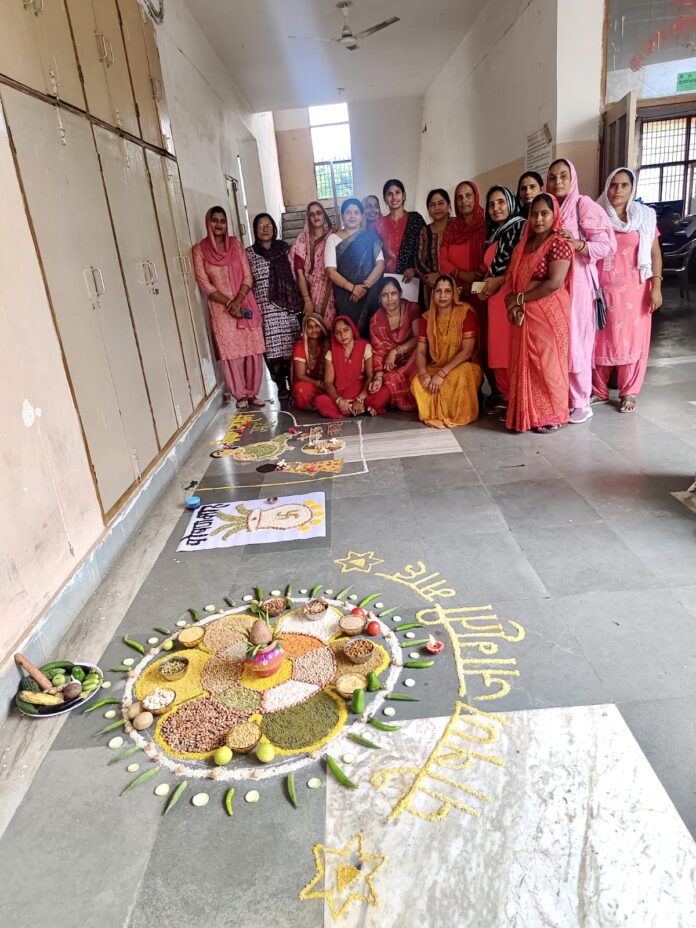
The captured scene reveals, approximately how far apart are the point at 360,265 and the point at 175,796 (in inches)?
168

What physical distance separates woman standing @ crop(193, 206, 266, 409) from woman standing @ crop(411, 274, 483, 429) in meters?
1.64

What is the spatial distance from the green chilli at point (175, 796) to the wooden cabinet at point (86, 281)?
158cm

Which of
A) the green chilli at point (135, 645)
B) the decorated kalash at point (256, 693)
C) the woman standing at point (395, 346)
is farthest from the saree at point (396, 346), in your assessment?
the green chilli at point (135, 645)

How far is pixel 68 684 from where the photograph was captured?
1.98 meters

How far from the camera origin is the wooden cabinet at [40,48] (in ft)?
7.76

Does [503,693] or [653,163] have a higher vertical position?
[653,163]

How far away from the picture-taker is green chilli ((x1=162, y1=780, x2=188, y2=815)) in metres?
1.58

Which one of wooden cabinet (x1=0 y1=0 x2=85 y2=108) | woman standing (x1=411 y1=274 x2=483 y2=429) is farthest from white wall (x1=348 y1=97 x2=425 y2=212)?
wooden cabinet (x1=0 y1=0 x2=85 y2=108)

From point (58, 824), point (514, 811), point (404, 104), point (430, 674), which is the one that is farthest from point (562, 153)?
point (404, 104)

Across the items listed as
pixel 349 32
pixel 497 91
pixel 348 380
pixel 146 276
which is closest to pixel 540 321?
pixel 348 380

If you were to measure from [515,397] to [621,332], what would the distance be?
98cm

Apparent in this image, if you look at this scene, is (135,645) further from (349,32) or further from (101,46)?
(349,32)

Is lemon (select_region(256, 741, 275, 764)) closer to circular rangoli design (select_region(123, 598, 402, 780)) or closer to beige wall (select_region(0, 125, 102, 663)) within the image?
circular rangoli design (select_region(123, 598, 402, 780))

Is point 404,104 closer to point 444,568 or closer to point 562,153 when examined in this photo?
point 562,153
